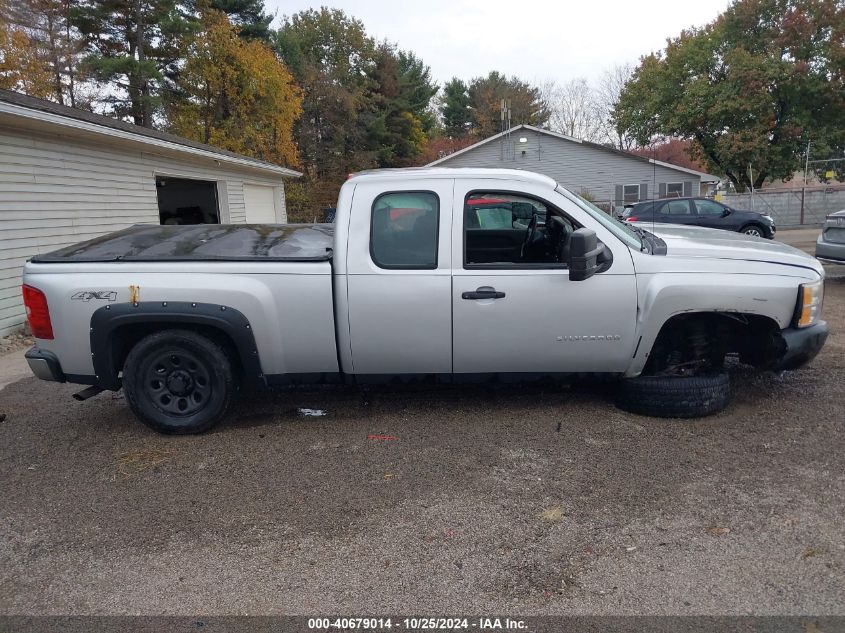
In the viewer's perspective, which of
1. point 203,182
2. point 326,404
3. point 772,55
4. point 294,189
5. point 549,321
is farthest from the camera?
point 294,189

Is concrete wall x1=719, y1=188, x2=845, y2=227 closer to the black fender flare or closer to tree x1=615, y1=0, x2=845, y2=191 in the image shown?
tree x1=615, y1=0, x2=845, y2=191

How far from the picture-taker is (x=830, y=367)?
18.1 ft

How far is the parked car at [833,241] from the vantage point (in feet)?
30.3

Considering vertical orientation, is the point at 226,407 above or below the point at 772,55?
below

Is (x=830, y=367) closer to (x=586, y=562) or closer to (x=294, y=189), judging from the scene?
(x=586, y=562)

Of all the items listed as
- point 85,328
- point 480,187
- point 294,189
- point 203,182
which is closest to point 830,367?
point 480,187

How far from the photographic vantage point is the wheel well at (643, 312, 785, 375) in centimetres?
449

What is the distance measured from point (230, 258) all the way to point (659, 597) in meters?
3.30

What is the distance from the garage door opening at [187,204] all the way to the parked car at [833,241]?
14.2 metres

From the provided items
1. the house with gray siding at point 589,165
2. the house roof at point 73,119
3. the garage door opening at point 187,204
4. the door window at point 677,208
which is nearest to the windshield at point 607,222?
the house roof at point 73,119

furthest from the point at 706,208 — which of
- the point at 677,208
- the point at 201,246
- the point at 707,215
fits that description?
the point at 201,246

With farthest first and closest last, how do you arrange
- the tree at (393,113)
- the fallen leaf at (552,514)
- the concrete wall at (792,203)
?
the tree at (393,113) < the concrete wall at (792,203) < the fallen leaf at (552,514)

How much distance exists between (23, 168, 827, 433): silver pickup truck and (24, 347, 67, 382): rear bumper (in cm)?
1

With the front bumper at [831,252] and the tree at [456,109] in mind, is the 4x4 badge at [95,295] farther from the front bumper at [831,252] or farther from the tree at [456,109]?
the tree at [456,109]
